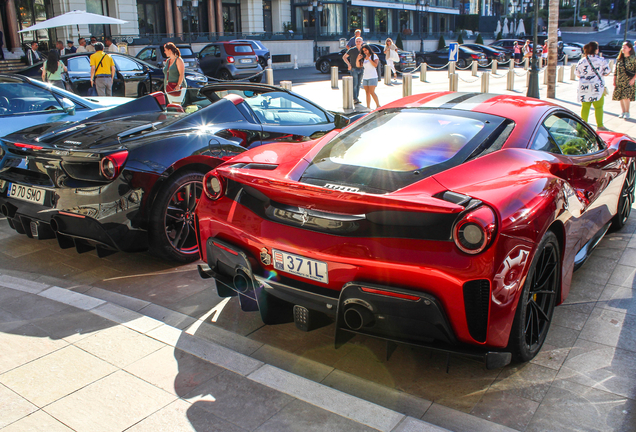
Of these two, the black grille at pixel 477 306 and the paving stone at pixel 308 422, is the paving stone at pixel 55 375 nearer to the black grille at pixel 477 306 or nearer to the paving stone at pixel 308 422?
the paving stone at pixel 308 422

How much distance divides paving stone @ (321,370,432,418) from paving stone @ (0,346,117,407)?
120 cm

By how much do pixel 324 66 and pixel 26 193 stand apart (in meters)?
28.0

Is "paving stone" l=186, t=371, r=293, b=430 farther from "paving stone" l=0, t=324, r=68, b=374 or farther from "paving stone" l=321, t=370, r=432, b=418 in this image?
"paving stone" l=0, t=324, r=68, b=374

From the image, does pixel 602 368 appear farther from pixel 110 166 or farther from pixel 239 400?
pixel 110 166

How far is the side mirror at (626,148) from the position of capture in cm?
450

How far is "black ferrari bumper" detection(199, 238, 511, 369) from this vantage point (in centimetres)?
259

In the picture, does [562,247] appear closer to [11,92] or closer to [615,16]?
[11,92]

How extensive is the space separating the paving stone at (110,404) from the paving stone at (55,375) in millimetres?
71

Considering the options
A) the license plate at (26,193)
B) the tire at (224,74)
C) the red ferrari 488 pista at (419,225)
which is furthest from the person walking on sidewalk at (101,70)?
the red ferrari 488 pista at (419,225)

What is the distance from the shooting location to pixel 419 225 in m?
2.60

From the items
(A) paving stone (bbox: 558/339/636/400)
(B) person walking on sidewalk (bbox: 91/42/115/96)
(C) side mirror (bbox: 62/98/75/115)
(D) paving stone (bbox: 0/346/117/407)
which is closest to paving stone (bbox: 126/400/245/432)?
(D) paving stone (bbox: 0/346/117/407)

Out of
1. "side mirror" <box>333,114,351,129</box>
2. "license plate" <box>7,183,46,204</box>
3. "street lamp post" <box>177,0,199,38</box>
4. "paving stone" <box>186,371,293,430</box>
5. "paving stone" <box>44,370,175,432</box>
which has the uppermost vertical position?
"street lamp post" <box>177,0,199,38</box>

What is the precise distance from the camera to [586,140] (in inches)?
167

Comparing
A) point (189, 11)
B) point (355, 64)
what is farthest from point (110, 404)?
point (189, 11)
